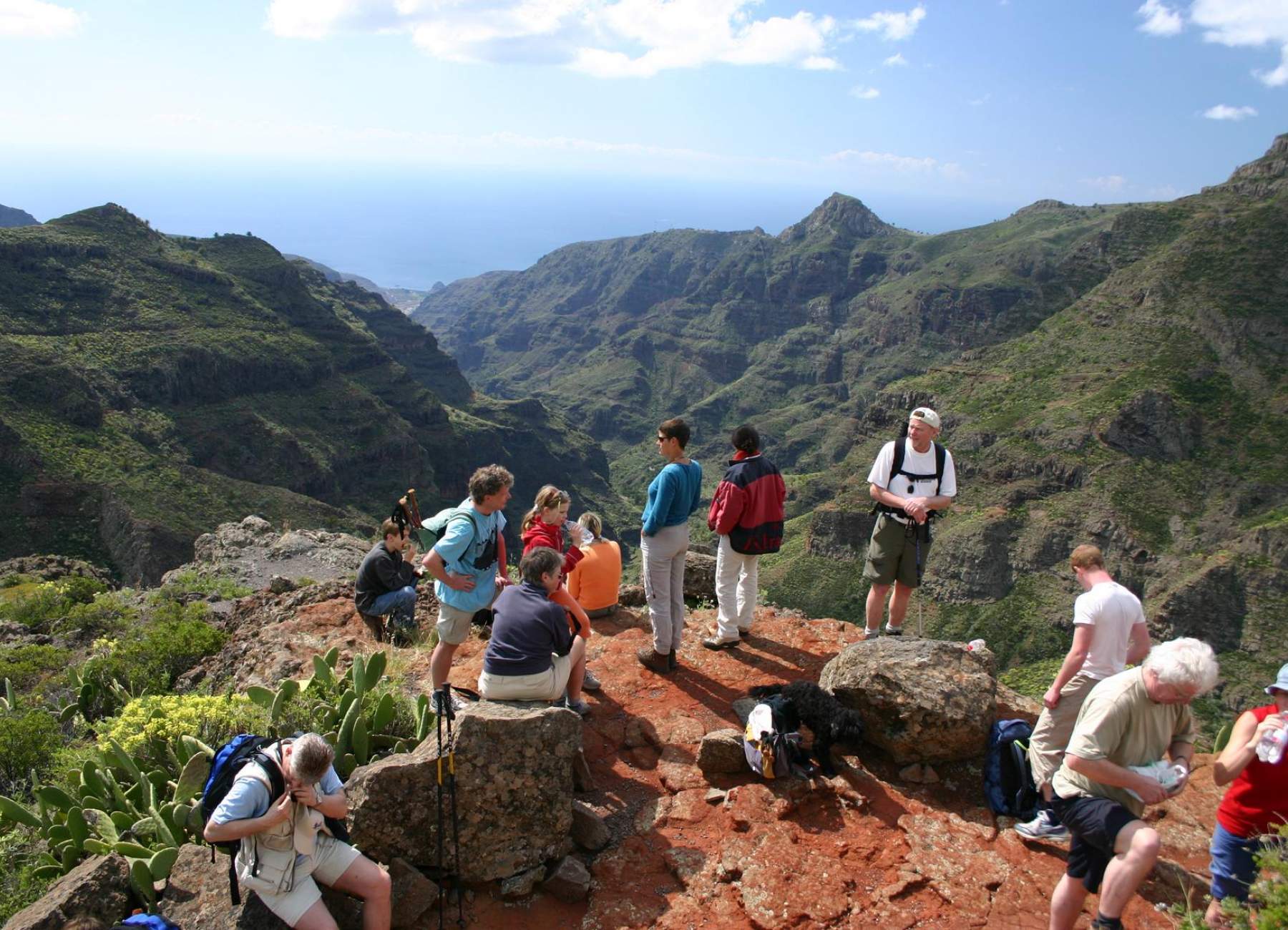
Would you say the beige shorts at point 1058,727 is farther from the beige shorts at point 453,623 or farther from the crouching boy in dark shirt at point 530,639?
the beige shorts at point 453,623

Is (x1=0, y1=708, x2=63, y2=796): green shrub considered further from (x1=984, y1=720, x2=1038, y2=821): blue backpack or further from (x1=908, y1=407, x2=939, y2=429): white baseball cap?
(x1=908, y1=407, x2=939, y2=429): white baseball cap

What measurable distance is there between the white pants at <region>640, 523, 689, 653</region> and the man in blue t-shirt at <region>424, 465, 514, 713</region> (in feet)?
4.66

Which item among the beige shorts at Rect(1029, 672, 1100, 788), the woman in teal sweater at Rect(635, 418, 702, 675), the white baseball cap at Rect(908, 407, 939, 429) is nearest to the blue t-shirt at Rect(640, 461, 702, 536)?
the woman in teal sweater at Rect(635, 418, 702, 675)

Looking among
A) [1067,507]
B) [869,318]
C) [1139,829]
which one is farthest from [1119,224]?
[1139,829]

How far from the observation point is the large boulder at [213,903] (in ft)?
14.6

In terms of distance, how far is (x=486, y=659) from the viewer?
5.79 metres

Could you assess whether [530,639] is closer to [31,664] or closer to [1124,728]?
[1124,728]

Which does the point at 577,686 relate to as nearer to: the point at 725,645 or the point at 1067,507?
the point at 725,645

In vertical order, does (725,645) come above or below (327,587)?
above

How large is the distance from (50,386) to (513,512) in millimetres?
48227

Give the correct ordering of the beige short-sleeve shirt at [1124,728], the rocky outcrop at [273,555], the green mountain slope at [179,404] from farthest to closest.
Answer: the green mountain slope at [179,404] → the rocky outcrop at [273,555] → the beige short-sleeve shirt at [1124,728]

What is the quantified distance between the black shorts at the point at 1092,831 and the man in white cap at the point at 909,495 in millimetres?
3061

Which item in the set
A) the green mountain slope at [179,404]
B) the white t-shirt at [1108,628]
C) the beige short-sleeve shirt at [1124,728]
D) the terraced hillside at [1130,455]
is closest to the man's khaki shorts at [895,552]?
the white t-shirt at [1108,628]

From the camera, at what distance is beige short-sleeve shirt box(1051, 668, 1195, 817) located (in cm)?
412
